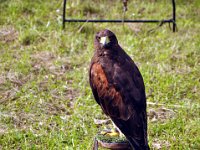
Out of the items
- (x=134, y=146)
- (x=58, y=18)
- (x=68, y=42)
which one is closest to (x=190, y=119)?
(x=134, y=146)

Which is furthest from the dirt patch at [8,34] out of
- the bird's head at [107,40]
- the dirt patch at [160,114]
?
the bird's head at [107,40]

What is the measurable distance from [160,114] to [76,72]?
145 centimetres

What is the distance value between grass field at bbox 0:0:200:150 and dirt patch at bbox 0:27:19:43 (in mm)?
17

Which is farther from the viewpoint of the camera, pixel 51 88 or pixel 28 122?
pixel 51 88

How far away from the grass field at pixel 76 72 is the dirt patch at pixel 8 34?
2 centimetres

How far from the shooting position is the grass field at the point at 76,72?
4.67 meters

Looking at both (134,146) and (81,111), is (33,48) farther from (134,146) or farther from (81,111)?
(134,146)

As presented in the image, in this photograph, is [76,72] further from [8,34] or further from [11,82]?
[8,34]

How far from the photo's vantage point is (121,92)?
11.6ft

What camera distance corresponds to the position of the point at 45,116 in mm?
4961

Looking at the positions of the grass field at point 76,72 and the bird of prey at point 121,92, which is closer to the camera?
the bird of prey at point 121,92

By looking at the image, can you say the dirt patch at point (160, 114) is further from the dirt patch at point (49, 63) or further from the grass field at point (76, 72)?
the dirt patch at point (49, 63)

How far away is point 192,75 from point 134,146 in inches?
113

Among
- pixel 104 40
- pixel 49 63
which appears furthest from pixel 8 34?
pixel 104 40
